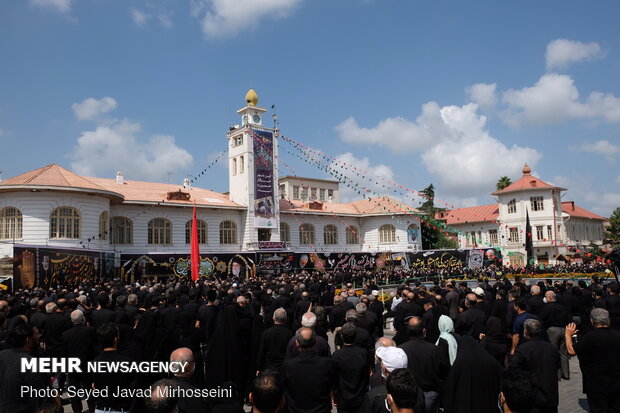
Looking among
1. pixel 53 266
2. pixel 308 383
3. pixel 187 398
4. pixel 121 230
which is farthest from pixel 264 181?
pixel 187 398

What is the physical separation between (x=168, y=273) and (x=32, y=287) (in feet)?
39.2

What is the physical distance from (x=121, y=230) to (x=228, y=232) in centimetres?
908

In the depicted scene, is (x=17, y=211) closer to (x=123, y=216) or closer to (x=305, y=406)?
(x=123, y=216)

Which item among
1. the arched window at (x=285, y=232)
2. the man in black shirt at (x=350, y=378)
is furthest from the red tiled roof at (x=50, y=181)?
the man in black shirt at (x=350, y=378)

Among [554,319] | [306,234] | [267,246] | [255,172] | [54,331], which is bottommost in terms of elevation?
[554,319]

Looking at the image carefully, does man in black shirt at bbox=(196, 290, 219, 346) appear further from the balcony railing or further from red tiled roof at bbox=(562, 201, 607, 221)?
red tiled roof at bbox=(562, 201, 607, 221)

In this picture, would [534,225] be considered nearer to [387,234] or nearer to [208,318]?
[387,234]

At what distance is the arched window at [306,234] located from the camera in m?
45.9

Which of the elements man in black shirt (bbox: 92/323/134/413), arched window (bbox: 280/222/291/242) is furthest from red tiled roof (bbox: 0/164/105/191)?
man in black shirt (bbox: 92/323/134/413)

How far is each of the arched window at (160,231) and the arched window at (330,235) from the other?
1652 centimetres

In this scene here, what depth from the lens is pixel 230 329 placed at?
7.55 m

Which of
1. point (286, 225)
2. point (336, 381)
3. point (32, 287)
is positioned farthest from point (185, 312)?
point (286, 225)

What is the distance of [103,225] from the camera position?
3266 cm

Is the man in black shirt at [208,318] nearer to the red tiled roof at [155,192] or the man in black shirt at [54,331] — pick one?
the man in black shirt at [54,331]
